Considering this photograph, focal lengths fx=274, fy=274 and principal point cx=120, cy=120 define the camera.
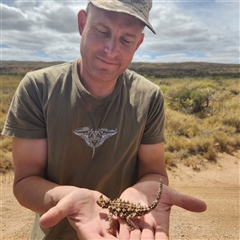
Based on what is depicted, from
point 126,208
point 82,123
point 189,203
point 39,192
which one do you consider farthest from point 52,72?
point 189,203

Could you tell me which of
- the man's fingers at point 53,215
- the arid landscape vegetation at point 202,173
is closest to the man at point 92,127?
the man's fingers at point 53,215

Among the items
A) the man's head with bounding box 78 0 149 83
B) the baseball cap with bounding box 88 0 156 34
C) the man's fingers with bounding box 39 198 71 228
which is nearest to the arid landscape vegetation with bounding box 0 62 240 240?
the man's fingers with bounding box 39 198 71 228

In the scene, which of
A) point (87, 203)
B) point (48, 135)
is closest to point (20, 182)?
point (48, 135)

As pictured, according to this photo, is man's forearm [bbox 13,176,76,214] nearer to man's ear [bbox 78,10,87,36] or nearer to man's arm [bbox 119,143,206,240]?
man's arm [bbox 119,143,206,240]

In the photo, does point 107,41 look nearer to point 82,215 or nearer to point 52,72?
point 52,72

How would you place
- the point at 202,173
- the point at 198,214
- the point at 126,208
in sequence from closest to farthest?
1. the point at 126,208
2. the point at 198,214
3. the point at 202,173

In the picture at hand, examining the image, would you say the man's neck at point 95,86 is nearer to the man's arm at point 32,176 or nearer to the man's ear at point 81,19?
the man's ear at point 81,19

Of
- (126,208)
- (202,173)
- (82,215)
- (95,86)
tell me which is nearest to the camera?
(82,215)
